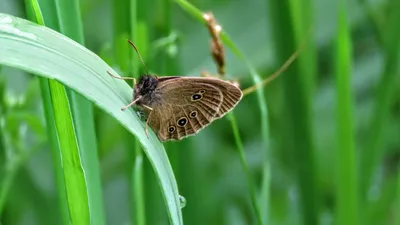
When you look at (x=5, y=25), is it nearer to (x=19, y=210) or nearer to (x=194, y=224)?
(x=194, y=224)

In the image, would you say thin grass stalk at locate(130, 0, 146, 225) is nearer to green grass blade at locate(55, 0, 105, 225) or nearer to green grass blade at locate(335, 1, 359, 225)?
green grass blade at locate(55, 0, 105, 225)

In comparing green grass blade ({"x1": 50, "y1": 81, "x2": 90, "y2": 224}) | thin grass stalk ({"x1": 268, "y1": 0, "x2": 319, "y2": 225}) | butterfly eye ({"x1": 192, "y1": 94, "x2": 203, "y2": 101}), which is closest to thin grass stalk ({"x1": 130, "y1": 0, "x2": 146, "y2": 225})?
butterfly eye ({"x1": 192, "y1": 94, "x2": 203, "y2": 101})

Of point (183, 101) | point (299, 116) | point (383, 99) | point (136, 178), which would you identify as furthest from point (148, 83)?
point (383, 99)

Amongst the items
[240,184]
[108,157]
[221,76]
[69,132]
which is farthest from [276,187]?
[69,132]

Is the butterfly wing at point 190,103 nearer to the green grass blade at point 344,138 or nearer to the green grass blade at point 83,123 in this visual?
the green grass blade at point 83,123

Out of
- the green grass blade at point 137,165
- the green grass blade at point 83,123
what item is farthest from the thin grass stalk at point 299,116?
the green grass blade at point 83,123

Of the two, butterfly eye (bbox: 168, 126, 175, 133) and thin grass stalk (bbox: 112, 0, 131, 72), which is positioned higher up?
→ thin grass stalk (bbox: 112, 0, 131, 72)
